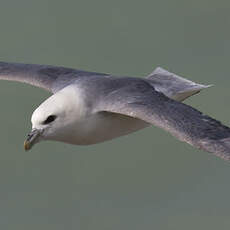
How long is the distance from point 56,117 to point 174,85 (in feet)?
6.80

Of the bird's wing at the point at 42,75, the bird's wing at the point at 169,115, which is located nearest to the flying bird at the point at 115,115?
the bird's wing at the point at 169,115

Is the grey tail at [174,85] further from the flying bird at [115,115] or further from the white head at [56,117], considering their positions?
the white head at [56,117]

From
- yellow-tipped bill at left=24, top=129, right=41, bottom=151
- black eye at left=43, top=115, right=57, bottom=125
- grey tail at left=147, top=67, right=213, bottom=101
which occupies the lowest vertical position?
yellow-tipped bill at left=24, top=129, right=41, bottom=151

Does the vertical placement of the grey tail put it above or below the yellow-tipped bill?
above

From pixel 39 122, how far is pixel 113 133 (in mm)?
950

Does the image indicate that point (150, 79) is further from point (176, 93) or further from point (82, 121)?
point (82, 121)

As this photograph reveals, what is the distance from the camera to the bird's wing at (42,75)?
42.4 feet

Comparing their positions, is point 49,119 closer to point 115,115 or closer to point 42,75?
point 115,115

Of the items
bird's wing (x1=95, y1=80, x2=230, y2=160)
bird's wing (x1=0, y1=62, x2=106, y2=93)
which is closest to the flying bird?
bird's wing (x1=95, y1=80, x2=230, y2=160)

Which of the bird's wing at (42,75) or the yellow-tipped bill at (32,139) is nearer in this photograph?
the yellow-tipped bill at (32,139)

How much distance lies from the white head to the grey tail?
131 cm

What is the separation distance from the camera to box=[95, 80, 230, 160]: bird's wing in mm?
10797

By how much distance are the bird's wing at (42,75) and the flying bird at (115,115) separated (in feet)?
0.74

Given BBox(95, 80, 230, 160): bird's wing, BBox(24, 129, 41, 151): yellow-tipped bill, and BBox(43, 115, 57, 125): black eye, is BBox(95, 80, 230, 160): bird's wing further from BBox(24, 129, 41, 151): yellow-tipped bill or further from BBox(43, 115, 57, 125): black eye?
BBox(24, 129, 41, 151): yellow-tipped bill
